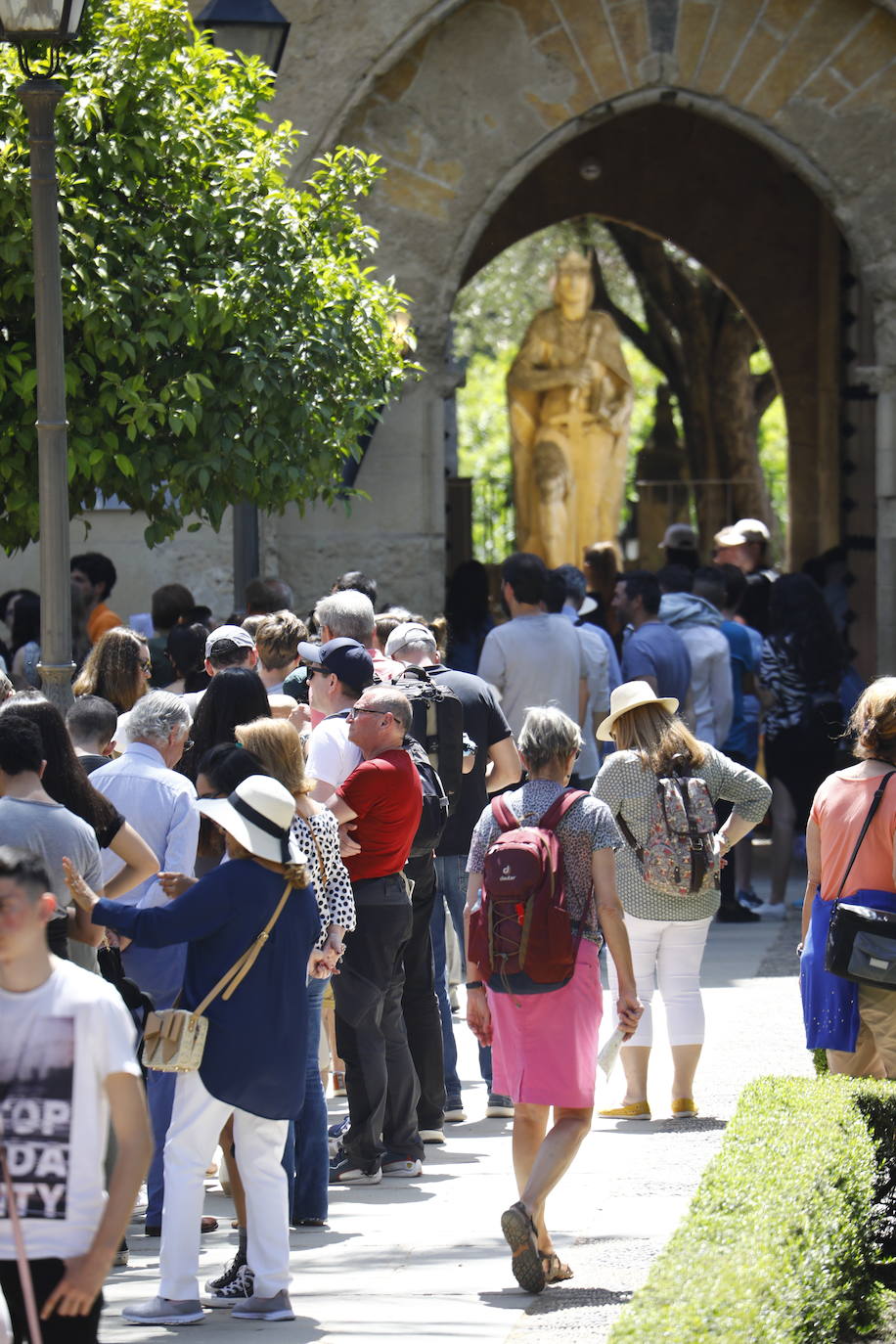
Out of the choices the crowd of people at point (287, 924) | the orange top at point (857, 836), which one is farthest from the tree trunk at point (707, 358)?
the orange top at point (857, 836)

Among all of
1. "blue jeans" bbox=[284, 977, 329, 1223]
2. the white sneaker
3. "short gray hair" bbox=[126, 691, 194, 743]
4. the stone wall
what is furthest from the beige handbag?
the stone wall

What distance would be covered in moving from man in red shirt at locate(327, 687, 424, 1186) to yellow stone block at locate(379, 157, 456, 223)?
692cm

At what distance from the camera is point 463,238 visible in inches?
513

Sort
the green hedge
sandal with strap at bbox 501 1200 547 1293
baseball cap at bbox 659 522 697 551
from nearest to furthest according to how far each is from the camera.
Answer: the green hedge < sandal with strap at bbox 501 1200 547 1293 < baseball cap at bbox 659 522 697 551

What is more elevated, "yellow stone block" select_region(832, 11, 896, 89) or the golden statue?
"yellow stone block" select_region(832, 11, 896, 89)

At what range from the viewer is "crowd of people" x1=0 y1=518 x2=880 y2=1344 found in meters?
3.68

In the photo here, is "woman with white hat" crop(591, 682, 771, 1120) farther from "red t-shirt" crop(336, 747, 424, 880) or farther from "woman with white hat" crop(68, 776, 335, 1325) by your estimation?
"woman with white hat" crop(68, 776, 335, 1325)

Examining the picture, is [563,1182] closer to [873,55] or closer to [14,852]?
[14,852]

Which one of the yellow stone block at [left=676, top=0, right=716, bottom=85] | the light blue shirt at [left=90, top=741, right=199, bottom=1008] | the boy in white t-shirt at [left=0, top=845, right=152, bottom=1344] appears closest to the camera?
the boy in white t-shirt at [left=0, top=845, right=152, bottom=1344]

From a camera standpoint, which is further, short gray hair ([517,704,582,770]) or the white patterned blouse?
the white patterned blouse

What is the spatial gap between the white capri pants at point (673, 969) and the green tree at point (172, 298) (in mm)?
2631

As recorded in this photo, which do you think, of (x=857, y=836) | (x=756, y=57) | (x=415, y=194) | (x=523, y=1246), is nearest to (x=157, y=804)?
(x=523, y=1246)

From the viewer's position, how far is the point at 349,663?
6.88 metres

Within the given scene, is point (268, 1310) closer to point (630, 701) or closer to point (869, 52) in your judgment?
point (630, 701)
